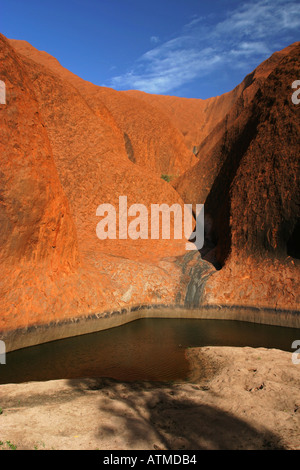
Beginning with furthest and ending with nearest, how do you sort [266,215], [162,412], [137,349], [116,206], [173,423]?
[116,206] < [266,215] < [137,349] < [162,412] < [173,423]

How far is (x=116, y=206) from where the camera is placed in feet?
57.9

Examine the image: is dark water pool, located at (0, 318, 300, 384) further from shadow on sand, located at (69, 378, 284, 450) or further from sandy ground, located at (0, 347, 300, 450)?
shadow on sand, located at (69, 378, 284, 450)

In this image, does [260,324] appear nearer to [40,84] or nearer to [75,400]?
[75,400]

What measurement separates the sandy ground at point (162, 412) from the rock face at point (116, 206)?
449 centimetres

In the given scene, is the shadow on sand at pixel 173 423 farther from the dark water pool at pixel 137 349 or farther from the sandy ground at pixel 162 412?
the dark water pool at pixel 137 349

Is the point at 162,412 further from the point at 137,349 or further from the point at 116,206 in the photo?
the point at 116,206

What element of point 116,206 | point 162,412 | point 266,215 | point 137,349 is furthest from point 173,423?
point 116,206

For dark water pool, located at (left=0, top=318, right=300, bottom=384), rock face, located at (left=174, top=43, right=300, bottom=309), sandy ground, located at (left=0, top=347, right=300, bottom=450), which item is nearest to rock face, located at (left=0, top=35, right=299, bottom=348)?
rock face, located at (left=174, top=43, right=300, bottom=309)

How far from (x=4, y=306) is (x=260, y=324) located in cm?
861

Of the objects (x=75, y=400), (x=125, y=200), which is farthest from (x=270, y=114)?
(x=75, y=400)

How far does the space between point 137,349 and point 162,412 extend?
16.0 ft

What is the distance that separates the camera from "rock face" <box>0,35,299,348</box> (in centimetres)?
1020

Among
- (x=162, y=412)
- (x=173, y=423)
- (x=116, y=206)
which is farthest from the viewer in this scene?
(x=116, y=206)
